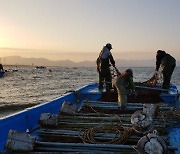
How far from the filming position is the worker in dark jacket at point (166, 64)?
1184cm

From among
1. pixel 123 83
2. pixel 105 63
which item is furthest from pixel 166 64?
pixel 123 83

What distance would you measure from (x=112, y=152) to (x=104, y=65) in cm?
754

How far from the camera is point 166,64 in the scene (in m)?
11.8

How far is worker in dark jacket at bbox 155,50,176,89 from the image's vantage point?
11.8 meters

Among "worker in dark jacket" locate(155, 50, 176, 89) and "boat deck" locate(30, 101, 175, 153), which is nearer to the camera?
"boat deck" locate(30, 101, 175, 153)

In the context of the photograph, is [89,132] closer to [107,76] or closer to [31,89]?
[107,76]

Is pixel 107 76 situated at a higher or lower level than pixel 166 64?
lower

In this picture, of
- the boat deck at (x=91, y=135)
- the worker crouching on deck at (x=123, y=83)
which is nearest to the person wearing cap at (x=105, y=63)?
the worker crouching on deck at (x=123, y=83)

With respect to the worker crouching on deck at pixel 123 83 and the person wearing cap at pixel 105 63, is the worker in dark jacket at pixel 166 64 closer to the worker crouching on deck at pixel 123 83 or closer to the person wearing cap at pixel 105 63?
the person wearing cap at pixel 105 63

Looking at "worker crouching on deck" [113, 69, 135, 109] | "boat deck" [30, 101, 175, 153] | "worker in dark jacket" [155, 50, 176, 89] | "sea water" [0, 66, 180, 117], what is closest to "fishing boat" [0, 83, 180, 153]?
"boat deck" [30, 101, 175, 153]

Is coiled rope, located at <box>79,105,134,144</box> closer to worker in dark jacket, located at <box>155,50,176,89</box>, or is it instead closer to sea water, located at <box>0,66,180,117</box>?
worker in dark jacket, located at <box>155,50,176,89</box>

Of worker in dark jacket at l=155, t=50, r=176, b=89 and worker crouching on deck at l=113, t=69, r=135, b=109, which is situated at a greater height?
worker in dark jacket at l=155, t=50, r=176, b=89

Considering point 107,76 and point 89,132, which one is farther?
point 107,76

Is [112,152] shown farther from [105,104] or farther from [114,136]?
[105,104]
